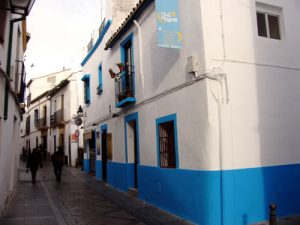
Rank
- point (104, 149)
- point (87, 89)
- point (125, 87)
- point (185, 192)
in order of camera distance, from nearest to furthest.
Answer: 1. point (185, 192)
2. point (125, 87)
3. point (104, 149)
4. point (87, 89)

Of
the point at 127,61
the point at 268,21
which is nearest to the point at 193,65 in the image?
the point at 268,21

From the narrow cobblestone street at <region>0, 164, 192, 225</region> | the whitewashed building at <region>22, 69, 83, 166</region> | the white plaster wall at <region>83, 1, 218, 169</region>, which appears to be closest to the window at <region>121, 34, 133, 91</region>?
the white plaster wall at <region>83, 1, 218, 169</region>

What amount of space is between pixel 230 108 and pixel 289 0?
12.0ft

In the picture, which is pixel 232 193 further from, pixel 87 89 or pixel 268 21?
pixel 87 89

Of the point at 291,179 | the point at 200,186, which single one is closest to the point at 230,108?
the point at 200,186

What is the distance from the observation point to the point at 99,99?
589 inches

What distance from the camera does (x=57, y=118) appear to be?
87.7 ft

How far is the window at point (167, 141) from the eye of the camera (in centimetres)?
781

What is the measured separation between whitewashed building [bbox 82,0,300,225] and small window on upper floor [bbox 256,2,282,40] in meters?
0.02

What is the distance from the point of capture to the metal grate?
7.99 m

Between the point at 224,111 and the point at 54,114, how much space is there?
2355cm

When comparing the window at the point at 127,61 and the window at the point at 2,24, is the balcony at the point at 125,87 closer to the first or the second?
the window at the point at 127,61

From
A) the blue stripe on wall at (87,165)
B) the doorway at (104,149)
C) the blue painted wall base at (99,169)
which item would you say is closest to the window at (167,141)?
the doorway at (104,149)

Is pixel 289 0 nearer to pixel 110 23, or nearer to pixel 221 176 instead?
pixel 221 176
